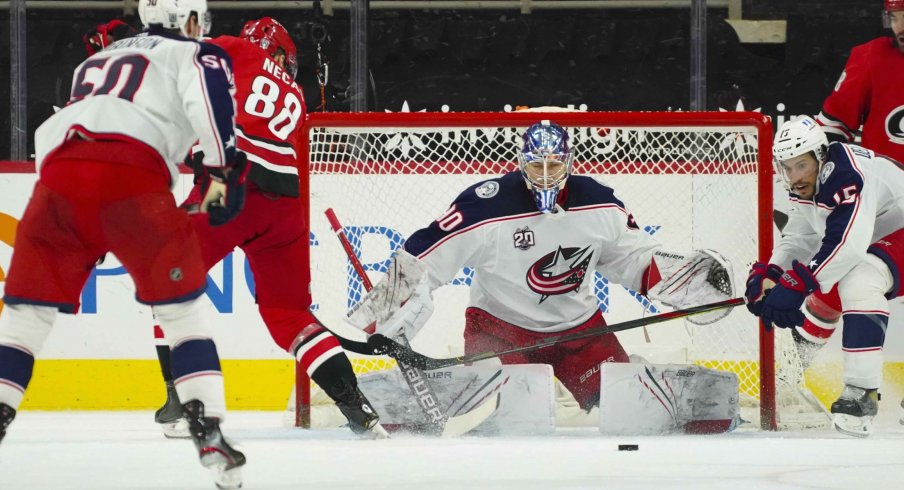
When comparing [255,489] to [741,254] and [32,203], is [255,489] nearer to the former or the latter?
[32,203]

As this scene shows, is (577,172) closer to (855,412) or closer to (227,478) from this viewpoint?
(855,412)

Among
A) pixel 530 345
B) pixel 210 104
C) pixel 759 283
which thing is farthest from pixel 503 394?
pixel 210 104

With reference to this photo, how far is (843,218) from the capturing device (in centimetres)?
326

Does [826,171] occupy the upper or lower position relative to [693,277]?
upper

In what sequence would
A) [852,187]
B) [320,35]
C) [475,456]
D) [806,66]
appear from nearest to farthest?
[475,456], [852,187], [320,35], [806,66]

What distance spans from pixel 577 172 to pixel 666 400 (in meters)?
0.90

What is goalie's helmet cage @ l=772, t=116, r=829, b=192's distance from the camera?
331 centimetres

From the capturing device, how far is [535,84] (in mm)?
5477

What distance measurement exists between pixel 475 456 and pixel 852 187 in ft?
4.21

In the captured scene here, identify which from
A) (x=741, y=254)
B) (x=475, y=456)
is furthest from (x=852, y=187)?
(x=475, y=456)

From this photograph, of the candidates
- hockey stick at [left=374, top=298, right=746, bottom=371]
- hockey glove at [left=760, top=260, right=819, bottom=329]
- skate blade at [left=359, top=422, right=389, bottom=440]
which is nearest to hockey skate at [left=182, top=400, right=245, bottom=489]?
skate blade at [left=359, top=422, right=389, bottom=440]

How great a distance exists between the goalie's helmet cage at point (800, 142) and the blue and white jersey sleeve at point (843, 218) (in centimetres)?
4

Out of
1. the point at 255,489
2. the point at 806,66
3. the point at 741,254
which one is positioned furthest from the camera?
→ the point at 806,66

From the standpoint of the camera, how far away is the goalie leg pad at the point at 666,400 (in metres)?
3.26
